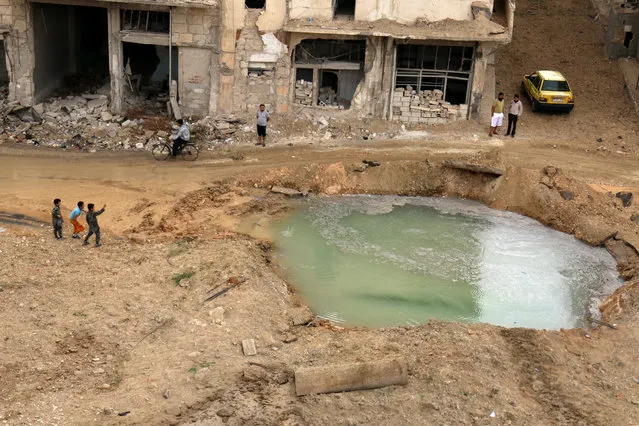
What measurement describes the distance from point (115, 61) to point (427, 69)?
447 inches

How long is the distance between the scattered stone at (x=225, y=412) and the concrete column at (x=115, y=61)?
16.7 m

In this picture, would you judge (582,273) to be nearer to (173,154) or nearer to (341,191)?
(341,191)

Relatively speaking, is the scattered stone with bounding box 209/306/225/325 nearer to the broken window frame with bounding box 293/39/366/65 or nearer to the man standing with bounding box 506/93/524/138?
the broken window frame with bounding box 293/39/366/65

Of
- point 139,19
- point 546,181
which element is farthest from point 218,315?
point 139,19

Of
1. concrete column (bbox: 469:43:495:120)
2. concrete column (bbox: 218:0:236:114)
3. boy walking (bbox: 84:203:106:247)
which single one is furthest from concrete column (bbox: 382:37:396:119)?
boy walking (bbox: 84:203:106:247)

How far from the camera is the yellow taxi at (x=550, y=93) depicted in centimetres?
2705


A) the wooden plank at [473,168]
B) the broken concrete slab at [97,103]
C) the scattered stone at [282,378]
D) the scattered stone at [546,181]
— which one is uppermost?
the broken concrete slab at [97,103]

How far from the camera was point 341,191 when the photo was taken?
2223 cm

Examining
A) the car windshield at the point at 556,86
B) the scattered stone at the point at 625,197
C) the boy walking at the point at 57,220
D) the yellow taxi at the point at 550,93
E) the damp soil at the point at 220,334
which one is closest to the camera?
the damp soil at the point at 220,334

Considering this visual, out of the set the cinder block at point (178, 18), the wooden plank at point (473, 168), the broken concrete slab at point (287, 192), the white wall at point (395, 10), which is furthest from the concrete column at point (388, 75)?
the cinder block at point (178, 18)

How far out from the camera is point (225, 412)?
12.1 metres

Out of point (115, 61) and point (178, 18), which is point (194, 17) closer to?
point (178, 18)

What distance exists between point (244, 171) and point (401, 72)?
847 cm

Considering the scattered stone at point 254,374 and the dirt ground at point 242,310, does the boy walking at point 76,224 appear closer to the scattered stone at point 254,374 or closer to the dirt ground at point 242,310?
the dirt ground at point 242,310
